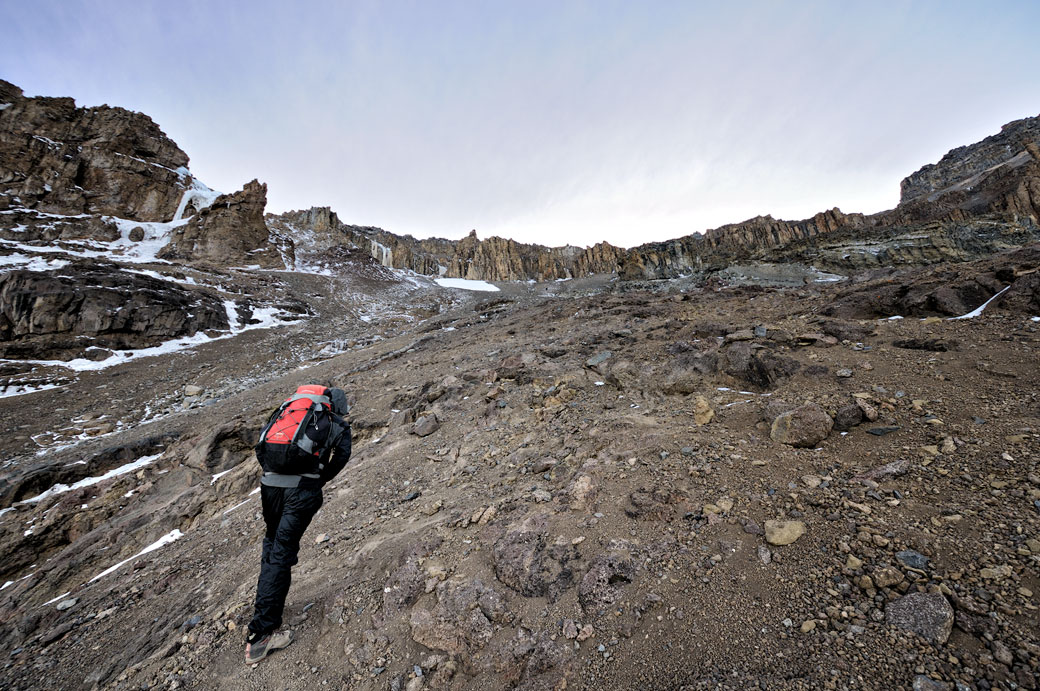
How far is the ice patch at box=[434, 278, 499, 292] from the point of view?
Result: 68188 mm

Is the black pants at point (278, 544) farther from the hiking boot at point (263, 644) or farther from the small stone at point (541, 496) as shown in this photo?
the small stone at point (541, 496)

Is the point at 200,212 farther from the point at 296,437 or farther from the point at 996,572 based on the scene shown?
the point at 996,572

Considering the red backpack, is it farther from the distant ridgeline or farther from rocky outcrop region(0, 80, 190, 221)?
rocky outcrop region(0, 80, 190, 221)

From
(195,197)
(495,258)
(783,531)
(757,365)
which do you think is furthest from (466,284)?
(783,531)

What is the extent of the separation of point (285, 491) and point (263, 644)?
4.30 feet

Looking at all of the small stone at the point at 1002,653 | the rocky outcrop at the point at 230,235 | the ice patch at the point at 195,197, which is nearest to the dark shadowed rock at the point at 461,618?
the small stone at the point at 1002,653

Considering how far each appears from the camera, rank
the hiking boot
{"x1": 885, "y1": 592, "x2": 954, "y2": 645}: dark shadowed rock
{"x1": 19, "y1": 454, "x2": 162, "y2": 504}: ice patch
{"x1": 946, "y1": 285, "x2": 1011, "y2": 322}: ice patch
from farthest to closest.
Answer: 1. {"x1": 19, "y1": 454, "x2": 162, "y2": 504}: ice patch
2. {"x1": 946, "y1": 285, "x2": 1011, "y2": 322}: ice patch
3. the hiking boot
4. {"x1": 885, "y1": 592, "x2": 954, "y2": 645}: dark shadowed rock

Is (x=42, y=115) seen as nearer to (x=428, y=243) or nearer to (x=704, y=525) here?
→ (x=428, y=243)

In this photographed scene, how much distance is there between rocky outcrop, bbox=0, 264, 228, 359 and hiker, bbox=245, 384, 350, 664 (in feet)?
92.4

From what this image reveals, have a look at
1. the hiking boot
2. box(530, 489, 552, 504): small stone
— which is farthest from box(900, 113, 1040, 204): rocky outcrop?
the hiking boot

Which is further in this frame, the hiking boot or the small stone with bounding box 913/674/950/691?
the hiking boot

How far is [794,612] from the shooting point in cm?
234

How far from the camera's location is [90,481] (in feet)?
32.9

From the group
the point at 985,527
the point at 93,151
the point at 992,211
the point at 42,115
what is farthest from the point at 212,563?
the point at 42,115
